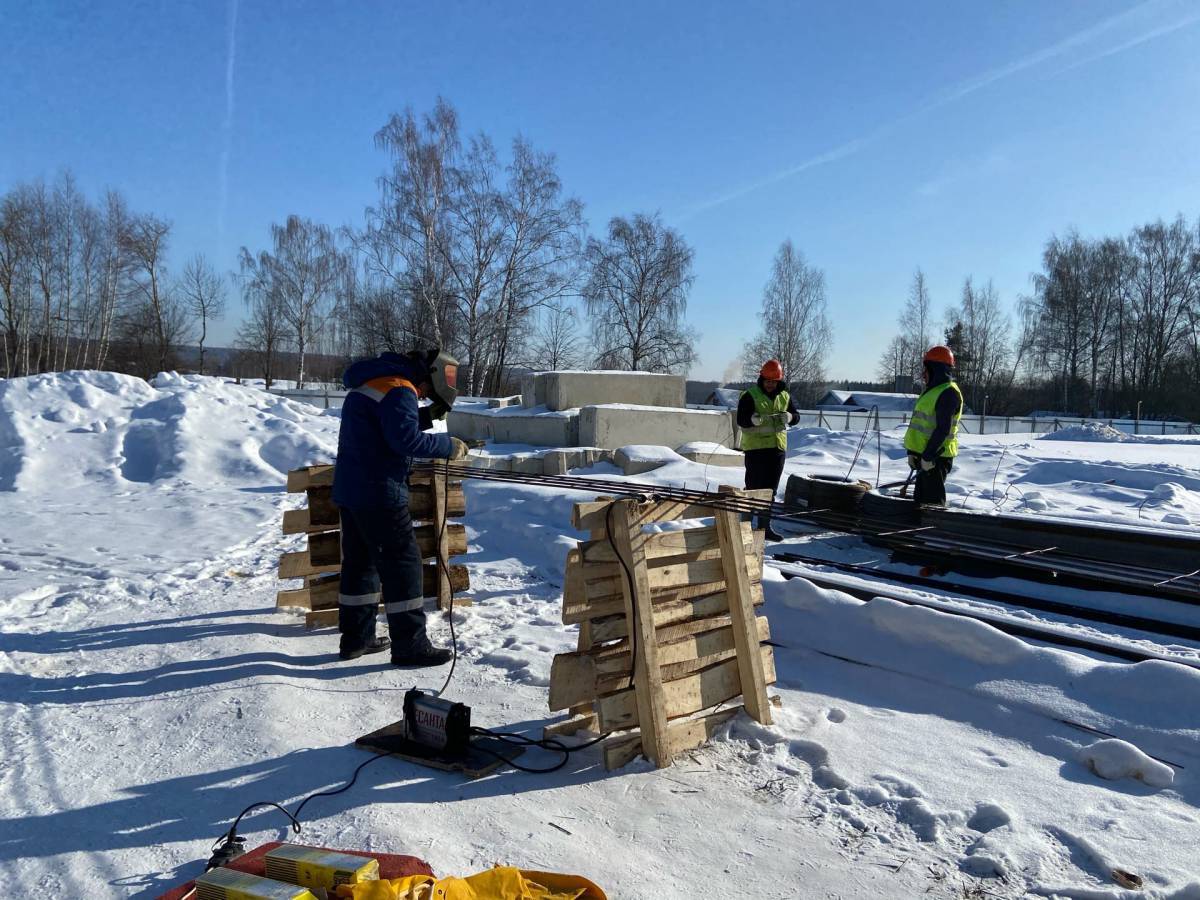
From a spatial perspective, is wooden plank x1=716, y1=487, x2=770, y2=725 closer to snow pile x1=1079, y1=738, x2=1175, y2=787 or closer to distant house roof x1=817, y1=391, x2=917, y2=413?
snow pile x1=1079, y1=738, x2=1175, y2=787

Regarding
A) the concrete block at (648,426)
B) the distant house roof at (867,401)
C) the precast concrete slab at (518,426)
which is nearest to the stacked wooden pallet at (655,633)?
the concrete block at (648,426)

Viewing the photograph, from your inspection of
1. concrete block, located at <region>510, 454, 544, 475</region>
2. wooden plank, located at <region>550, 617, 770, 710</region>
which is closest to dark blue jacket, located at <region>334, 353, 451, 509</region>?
wooden plank, located at <region>550, 617, 770, 710</region>

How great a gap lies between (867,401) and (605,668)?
4899cm

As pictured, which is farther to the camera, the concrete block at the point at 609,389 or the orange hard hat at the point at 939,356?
the concrete block at the point at 609,389

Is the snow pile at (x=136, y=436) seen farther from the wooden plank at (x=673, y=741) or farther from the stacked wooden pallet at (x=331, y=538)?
the wooden plank at (x=673, y=741)

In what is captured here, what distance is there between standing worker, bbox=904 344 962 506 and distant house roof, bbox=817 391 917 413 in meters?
38.3

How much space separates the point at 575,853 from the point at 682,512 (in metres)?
1.62

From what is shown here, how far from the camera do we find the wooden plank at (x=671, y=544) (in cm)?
367

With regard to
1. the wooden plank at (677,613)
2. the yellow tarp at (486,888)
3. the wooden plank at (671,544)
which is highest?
the wooden plank at (671,544)

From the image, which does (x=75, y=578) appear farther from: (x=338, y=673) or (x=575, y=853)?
(x=575, y=853)

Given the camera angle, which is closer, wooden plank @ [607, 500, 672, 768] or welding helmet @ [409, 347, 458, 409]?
wooden plank @ [607, 500, 672, 768]

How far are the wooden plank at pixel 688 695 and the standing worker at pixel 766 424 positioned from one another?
4514mm

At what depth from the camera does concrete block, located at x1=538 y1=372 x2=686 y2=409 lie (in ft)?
55.1

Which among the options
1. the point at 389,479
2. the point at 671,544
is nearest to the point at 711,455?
the point at 389,479
